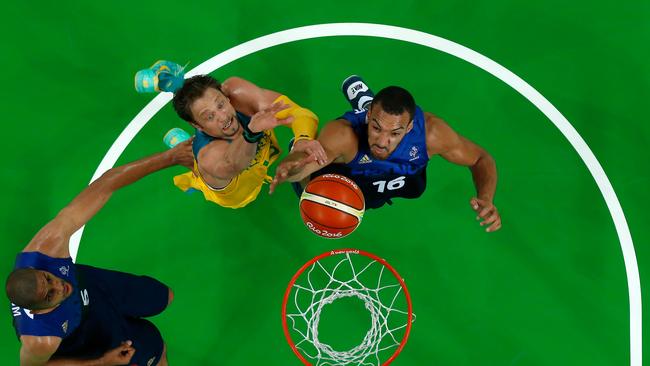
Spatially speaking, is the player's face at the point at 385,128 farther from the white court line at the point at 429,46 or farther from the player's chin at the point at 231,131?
the white court line at the point at 429,46

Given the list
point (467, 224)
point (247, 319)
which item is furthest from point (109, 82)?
point (467, 224)

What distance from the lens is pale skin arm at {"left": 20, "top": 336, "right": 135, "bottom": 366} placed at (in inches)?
157

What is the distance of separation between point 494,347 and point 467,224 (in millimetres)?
1131

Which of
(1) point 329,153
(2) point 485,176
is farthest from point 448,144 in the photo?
(1) point 329,153

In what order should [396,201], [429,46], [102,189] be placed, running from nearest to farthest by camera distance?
1. [102,189]
2. [396,201]
3. [429,46]

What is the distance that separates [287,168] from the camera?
386cm

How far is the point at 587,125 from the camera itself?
19.7ft

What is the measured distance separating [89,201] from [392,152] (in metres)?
2.23

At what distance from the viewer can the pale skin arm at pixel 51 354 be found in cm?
398

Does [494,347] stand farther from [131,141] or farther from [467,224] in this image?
[131,141]

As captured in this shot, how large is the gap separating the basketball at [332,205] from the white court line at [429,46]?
7.79ft

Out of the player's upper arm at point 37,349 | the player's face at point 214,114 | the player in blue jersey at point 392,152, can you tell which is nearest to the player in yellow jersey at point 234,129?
the player's face at point 214,114

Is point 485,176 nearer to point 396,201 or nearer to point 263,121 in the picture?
point 396,201

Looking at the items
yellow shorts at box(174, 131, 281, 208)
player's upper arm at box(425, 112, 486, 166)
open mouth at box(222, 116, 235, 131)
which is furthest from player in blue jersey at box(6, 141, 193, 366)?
player's upper arm at box(425, 112, 486, 166)
